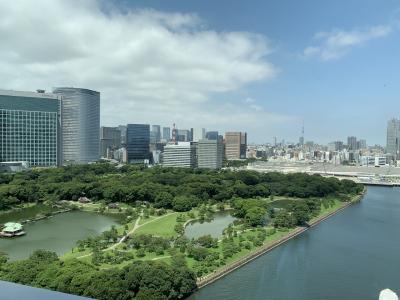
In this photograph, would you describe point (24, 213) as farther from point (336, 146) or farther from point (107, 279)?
point (336, 146)

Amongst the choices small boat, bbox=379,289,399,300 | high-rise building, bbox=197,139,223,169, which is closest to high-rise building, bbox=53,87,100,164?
high-rise building, bbox=197,139,223,169

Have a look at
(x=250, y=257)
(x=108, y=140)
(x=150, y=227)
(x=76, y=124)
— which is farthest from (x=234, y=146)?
(x=250, y=257)

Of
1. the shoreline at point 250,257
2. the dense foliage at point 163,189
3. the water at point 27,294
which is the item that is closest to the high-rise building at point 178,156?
the dense foliage at point 163,189

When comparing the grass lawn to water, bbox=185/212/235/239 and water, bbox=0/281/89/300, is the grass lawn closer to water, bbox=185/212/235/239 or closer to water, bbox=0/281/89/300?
water, bbox=185/212/235/239

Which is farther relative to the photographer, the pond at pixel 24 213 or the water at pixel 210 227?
the pond at pixel 24 213

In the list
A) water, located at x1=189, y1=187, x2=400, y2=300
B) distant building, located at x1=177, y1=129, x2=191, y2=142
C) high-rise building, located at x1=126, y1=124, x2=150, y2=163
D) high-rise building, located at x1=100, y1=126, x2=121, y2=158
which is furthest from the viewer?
distant building, located at x1=177, y1=129, x2=191, y2=142

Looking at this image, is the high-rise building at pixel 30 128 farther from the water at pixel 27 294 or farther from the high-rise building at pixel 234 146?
the water at pixel 27 294

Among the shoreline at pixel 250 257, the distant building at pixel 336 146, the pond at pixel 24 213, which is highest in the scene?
the distant building at pixel 336 146
